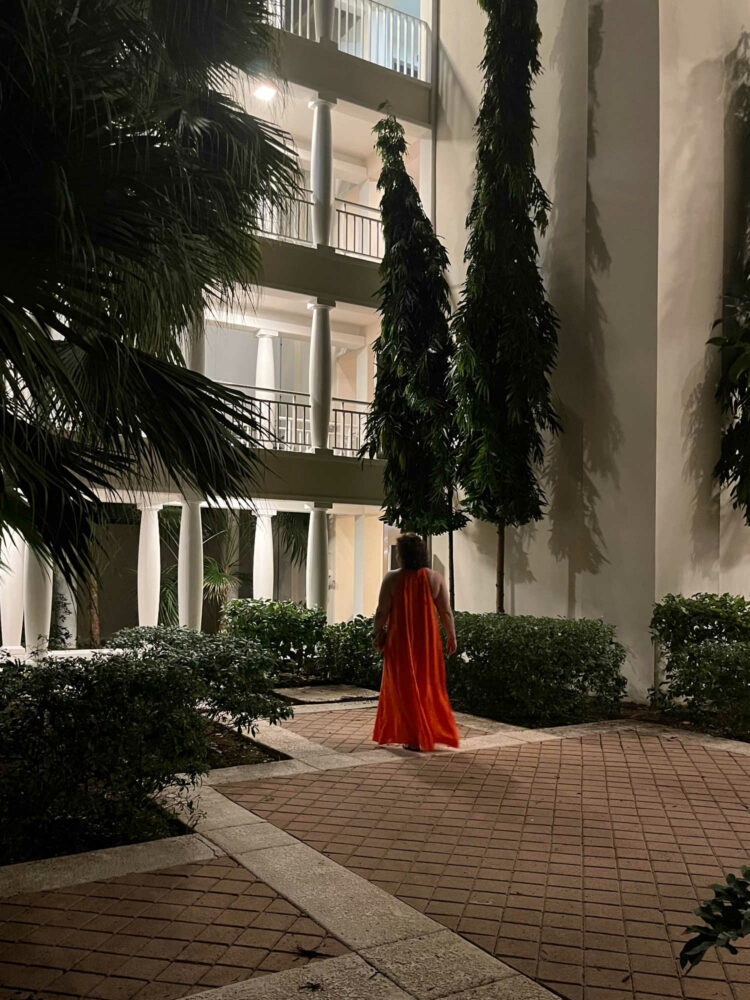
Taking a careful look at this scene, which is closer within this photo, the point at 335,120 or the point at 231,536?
the point at 335,120

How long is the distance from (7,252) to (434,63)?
11.1 meters

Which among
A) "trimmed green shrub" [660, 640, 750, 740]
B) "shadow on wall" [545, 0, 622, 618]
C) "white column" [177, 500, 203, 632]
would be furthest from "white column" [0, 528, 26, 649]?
"trimmed green shrub" [660, 640, 750, 740]

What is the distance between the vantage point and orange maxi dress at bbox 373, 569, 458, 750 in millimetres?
7211

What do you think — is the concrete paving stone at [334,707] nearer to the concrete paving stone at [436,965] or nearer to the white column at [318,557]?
the white column at [318,557]

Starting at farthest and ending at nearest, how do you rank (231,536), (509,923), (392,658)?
(231,536)
(392,658)
(509,923)

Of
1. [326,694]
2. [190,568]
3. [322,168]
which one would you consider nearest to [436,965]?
[326,694]

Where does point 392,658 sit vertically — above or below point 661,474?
below

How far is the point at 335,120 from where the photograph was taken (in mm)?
14773

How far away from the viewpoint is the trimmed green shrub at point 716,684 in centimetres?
820

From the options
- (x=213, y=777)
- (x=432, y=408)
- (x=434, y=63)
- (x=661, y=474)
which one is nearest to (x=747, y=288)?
(x=661, y=474)

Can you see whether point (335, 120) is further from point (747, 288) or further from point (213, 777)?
point (213, 777)

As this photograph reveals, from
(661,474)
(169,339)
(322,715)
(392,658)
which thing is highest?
(169,339)

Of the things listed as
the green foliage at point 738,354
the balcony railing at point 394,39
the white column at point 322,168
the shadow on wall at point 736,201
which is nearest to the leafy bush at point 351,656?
the shadow on wall at point 736,201

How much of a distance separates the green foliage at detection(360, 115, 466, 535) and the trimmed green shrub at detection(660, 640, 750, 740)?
3694mm
